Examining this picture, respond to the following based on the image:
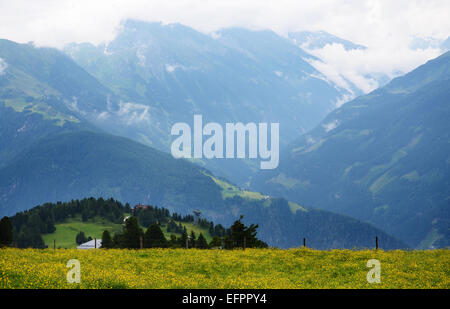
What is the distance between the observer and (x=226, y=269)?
51531 mm

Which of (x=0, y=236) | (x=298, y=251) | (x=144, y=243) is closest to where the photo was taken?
(x=298, y=251)

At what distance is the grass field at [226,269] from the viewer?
41188 mm

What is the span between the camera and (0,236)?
241 feet

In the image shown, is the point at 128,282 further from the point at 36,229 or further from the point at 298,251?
the point at 36,229

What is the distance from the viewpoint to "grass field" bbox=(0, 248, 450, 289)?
135ft

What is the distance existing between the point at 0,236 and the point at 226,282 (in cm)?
4504
